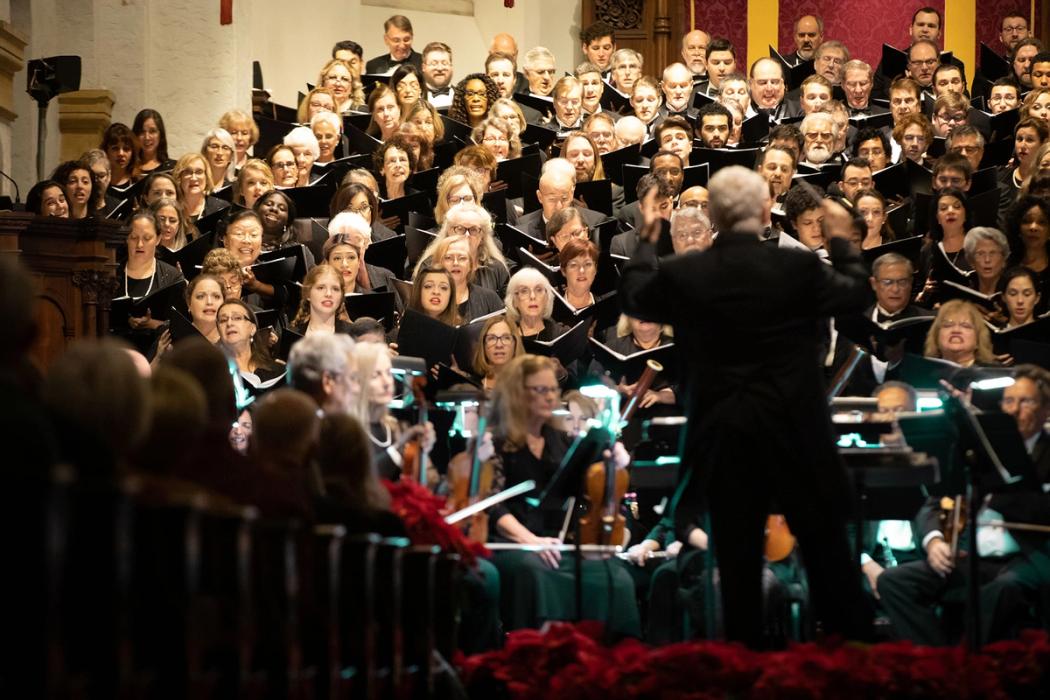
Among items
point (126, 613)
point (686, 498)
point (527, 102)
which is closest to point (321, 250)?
point (527, 102)

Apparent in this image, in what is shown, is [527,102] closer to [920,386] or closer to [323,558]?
[920,386]

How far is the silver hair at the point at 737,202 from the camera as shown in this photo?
4148 millimetres

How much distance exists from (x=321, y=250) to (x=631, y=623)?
3.07 m

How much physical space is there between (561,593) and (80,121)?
5.85 m

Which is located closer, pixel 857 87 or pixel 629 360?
pixel 629 360

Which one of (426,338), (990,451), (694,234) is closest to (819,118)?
(694,234)

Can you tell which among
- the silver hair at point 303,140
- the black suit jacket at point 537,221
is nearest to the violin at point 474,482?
the black suit jacket at point 537,221

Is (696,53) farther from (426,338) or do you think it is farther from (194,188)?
(426,338)

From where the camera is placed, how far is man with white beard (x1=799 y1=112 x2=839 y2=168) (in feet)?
29.7

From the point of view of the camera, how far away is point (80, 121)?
1033 cm

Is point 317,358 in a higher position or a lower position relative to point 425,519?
higher

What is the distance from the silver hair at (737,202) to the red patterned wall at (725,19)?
10.4 metres

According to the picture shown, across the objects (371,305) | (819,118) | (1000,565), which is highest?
(819,118)

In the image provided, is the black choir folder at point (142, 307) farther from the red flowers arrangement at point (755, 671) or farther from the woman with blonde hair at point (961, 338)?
the red flowers arrangement at point (755, 671)
